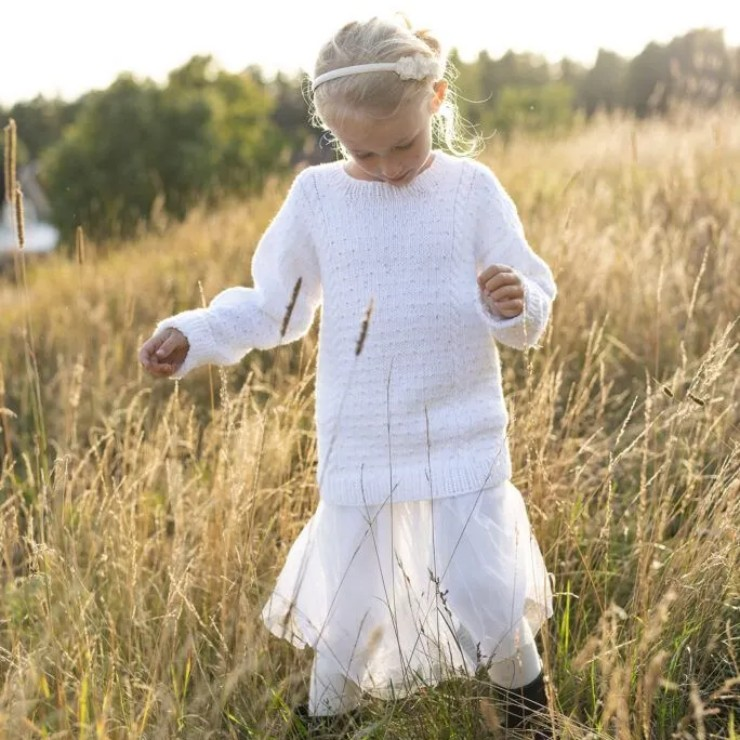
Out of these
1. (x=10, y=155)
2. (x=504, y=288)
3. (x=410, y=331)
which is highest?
(x=10, y=155)

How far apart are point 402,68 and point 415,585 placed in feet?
3.59

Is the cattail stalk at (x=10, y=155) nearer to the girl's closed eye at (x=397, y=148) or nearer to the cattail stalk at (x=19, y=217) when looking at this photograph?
the cattail stalk at (x=19, y=217)

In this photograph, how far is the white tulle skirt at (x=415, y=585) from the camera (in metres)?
2.02

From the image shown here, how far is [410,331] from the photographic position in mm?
2041

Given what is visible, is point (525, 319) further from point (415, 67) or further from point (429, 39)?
point (429, 39)

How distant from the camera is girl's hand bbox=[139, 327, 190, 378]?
205 centimetres

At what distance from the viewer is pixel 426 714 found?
1.85m

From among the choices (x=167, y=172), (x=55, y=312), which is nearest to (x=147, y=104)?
(x=167, y=172)

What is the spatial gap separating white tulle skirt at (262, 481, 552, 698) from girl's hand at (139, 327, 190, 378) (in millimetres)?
459

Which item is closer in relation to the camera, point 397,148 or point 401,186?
point 397,148

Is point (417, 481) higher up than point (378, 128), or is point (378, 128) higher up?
point (378, 128)

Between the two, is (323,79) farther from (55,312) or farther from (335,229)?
(55,312)

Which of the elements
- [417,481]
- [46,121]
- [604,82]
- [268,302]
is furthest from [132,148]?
[417,481]

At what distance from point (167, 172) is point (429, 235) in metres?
27.9
